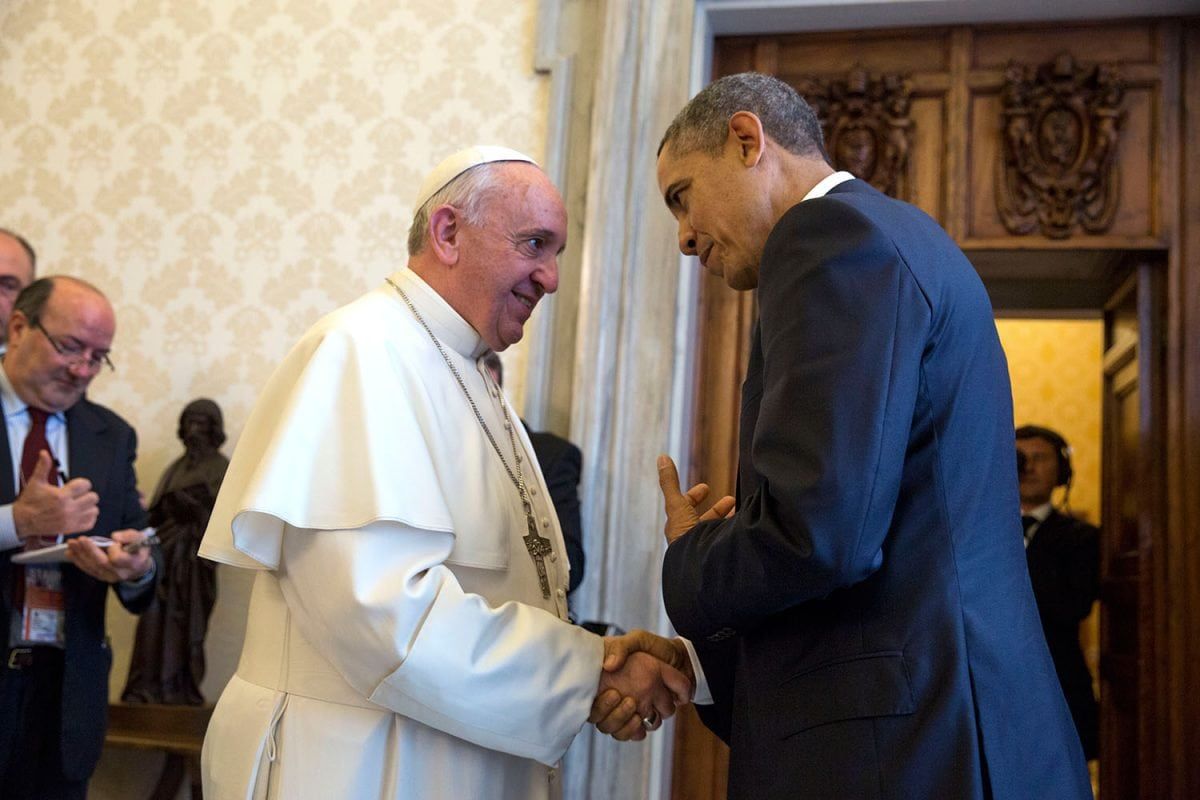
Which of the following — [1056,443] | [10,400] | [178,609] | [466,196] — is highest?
[466,196]

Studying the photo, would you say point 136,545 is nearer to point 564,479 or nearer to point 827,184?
point 564,479

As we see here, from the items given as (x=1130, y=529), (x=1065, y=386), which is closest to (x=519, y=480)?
(x=1130, y=529)

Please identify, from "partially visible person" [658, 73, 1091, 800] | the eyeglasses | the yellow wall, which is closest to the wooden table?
the eyeglasses

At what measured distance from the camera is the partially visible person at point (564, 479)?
3.73 meters

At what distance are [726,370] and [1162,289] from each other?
151 cm

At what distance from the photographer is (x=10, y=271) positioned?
3.78 m

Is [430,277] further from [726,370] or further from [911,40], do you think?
[911,40]

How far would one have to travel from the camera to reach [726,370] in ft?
14.0

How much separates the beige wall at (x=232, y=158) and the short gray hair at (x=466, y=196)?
5.70 feet

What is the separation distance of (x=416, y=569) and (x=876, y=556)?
0.78 metres

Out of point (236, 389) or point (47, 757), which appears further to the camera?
point (236, 389)

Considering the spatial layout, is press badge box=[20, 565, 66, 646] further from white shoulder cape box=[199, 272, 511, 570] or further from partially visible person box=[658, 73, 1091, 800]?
partially visible person box=[658, 73, 1091, 800]

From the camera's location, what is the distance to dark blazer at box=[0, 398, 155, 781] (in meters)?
3.17

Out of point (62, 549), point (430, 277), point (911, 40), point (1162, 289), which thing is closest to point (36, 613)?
point (62, 549)
